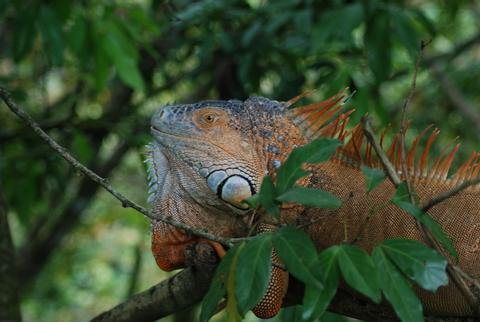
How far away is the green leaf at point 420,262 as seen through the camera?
187 cm

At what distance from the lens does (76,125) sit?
15.6ft

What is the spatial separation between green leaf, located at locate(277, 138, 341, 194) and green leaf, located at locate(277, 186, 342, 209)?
0.03m

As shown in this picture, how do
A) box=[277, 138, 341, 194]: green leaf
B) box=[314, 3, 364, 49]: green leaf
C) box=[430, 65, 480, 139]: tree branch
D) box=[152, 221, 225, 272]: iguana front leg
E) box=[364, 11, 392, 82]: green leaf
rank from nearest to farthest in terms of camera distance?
box=[277, 138, 341, 194]: green leaf
box=[152, 221, 225, 272]: iguana front leg
box=[314, 3, 364, 49]: green leaf
box=[364, 11, 392, 82]: green leaf
box=[430, 65, 480, 139]: tree branch

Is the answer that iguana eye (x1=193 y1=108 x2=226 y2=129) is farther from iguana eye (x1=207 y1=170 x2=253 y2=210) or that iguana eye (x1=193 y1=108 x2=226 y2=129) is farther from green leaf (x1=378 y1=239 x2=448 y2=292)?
green leaf (x1=378 y1=239 x2=448 y2=292)

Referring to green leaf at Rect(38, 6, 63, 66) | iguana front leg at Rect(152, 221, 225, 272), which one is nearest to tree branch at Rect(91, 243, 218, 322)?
iguana front leg at Rect(152, 221, 225, 272)

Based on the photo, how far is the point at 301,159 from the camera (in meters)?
1.97

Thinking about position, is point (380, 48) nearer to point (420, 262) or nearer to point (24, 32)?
point (24, 32)

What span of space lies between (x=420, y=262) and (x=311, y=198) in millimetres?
273

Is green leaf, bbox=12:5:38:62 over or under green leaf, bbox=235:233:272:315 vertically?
under

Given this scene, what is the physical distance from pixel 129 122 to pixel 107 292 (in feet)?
10.8

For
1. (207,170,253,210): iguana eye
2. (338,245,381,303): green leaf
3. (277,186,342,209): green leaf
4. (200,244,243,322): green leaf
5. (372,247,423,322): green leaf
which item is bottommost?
(207,170,253,210): iguana eye

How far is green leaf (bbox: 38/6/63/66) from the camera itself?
4.16m

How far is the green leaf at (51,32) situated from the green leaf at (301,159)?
2.45 metres

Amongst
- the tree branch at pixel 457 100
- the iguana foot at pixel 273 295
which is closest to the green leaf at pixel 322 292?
the iguana foot at pixel 273 295
